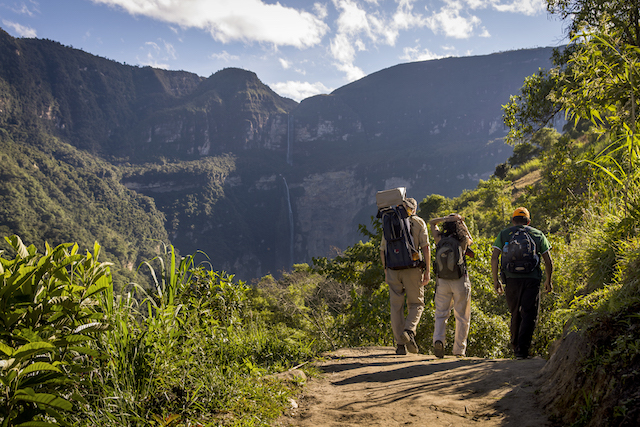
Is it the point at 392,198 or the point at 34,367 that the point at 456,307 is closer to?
the point at 392,198

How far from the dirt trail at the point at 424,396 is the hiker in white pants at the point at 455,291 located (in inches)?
23.8

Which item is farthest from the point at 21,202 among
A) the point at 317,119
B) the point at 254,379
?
the point at 317,119

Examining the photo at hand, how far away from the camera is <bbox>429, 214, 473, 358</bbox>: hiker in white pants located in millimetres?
3947

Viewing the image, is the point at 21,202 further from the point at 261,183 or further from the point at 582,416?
the point at 582,416

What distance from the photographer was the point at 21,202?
74.6 metres

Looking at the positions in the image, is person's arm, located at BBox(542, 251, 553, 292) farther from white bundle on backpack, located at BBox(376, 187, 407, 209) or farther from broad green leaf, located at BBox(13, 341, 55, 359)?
broad green leaf, located at BBox(13, 341, 55, 359)

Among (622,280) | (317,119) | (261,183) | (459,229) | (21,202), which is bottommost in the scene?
(622,280)

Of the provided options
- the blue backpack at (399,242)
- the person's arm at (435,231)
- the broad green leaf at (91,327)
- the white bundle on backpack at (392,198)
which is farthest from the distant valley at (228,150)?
the broad green leaf at (91,327)

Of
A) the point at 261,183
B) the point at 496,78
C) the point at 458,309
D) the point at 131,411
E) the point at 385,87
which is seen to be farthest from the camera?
the point at 385,87

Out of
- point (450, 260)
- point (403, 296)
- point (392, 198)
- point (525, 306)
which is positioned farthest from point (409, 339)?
point (392, 198)

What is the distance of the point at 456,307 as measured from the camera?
4047 mm

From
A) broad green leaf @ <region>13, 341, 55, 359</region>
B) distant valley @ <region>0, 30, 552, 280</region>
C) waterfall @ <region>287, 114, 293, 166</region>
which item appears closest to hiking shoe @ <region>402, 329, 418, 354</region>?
broad green leaf @ <region>13, 341, 55, 359</region>

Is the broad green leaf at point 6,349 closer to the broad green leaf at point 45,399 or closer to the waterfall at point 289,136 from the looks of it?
the broad green leaf at point 45,399

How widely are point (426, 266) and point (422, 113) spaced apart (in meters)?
181
